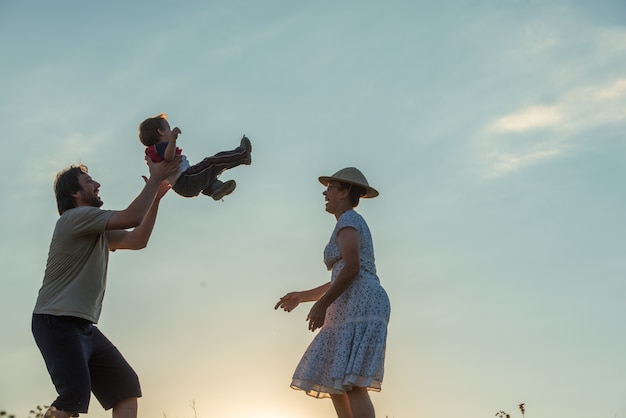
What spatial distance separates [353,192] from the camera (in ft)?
22.7

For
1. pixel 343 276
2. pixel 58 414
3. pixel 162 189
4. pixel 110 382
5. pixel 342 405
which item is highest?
pixel 162 189

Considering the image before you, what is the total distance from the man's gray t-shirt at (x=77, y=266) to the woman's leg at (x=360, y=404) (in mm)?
1892

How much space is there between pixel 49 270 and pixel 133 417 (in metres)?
1.20

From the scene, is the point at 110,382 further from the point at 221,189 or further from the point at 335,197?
the point at 335,197

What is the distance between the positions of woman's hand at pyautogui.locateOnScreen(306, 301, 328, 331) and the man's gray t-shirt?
1.51m

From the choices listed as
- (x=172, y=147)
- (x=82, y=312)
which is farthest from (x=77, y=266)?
(x=172, y=147)

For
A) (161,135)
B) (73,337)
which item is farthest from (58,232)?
(161,135)

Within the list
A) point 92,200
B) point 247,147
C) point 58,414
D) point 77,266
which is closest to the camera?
point 58,414

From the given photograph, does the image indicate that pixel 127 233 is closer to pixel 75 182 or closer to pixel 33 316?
pixel 75 182

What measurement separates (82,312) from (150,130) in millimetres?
2212

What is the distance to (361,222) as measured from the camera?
21.8ft

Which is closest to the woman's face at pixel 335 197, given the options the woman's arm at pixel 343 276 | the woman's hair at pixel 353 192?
the woman's hair at pixel 353 192

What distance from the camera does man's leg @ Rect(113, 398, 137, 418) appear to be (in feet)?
20.3

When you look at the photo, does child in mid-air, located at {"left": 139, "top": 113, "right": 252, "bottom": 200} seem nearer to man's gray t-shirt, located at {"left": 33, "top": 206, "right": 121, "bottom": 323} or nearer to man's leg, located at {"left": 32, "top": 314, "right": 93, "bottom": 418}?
man's gray t-shirt, located at {"left": 33, "top": 206, "right": 121, "bottom": 323}
